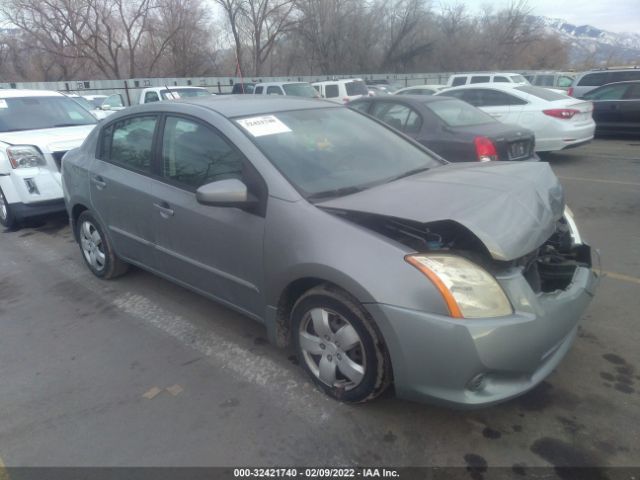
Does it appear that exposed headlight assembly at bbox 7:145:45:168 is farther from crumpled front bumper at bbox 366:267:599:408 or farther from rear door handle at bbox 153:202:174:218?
crumpled front bumper at bbox 366:267:599:408

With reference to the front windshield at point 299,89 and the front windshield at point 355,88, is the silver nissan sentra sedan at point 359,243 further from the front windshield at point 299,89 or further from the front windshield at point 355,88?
the front windshield at point 355,88

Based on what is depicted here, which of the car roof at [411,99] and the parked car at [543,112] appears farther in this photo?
the parked car at [543,112]

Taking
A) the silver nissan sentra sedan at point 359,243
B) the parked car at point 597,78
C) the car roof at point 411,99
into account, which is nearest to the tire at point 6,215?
the silver nissan sentra sedan at point 359,243

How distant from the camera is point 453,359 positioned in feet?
6.95

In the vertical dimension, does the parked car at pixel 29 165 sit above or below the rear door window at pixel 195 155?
below

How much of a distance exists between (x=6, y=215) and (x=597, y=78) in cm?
1574

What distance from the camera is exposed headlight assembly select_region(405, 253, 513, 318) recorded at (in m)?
2.14

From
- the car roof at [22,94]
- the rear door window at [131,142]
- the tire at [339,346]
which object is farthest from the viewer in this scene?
the car roof at [22,94]

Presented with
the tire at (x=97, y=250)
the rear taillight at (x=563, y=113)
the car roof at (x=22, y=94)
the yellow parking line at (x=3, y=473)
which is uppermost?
the car roof at (x=22, y=94)

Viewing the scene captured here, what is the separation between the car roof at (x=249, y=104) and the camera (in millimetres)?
3188

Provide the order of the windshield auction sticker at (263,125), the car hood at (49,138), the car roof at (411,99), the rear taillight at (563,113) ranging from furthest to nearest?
the rear taillight at (563,113) → the car roof at (411,99) → the car hood at (49,138) → the windshield auction sticker at (263,125)

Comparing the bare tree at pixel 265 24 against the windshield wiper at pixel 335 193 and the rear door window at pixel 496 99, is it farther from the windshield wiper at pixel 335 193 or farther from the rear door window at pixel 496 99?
the windshield wiper at pixel 335 193

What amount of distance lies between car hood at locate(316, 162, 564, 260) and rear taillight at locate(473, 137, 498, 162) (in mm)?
3203

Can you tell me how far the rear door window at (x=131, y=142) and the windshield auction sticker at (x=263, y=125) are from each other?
927 mm
